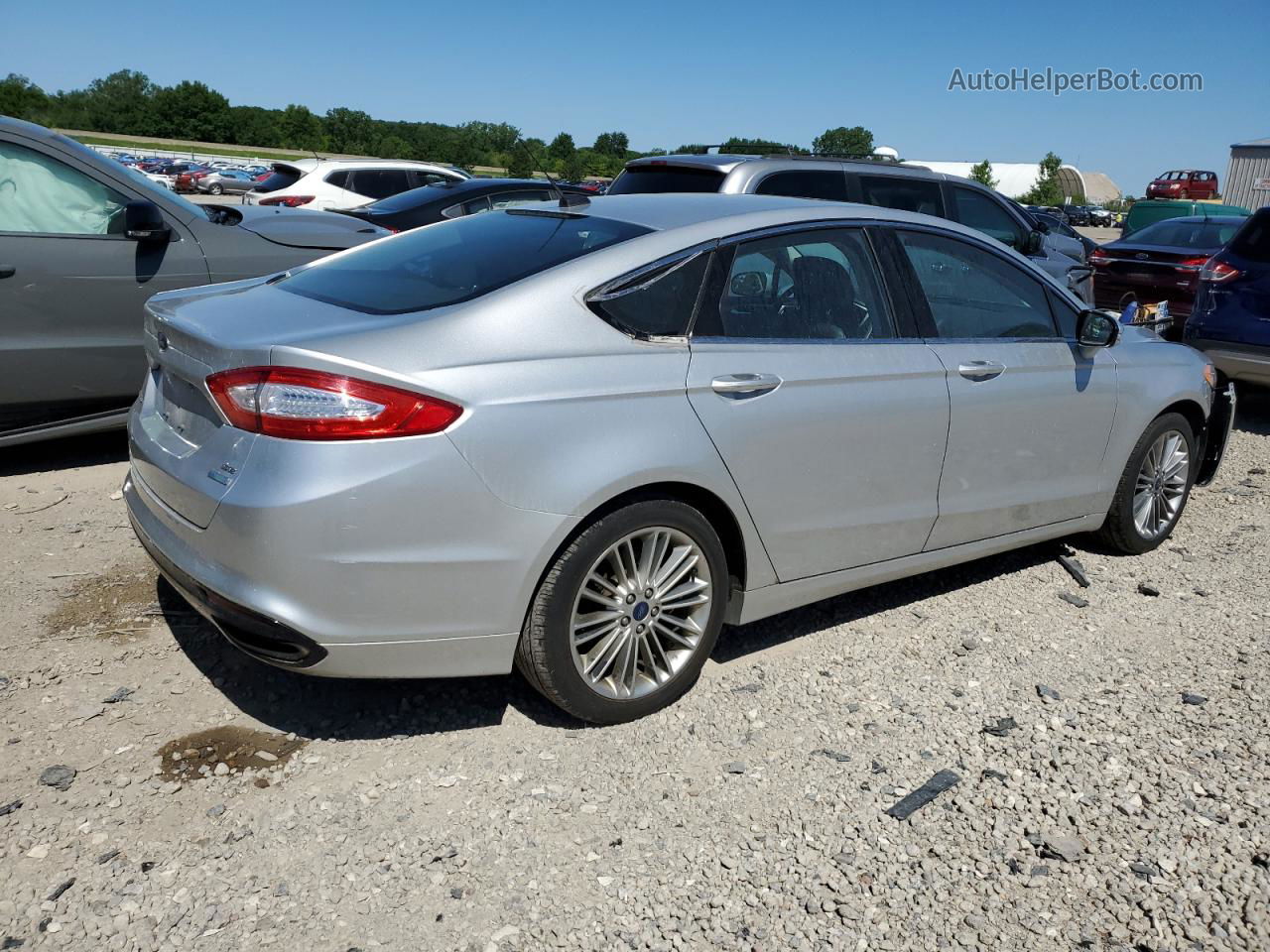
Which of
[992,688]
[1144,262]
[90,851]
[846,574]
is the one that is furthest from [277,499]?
[1144,262]

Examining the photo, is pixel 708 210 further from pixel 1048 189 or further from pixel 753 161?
pixel 1048 189

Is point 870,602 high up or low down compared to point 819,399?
down

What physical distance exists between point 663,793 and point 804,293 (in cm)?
178

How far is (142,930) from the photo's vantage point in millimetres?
2467

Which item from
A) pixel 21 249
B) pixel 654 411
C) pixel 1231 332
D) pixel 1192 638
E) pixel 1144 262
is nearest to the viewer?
pixel 654 411

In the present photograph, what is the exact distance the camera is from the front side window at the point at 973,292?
4.14 meters

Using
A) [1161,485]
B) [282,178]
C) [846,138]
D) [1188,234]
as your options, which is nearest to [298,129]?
[846,138]

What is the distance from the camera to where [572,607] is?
3.16 meters

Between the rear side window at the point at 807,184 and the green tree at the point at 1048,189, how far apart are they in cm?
7056

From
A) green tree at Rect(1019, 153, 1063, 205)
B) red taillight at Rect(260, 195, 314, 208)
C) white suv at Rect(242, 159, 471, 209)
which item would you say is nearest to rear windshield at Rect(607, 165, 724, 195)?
white suv at Rect(242, 159, 471, 209)

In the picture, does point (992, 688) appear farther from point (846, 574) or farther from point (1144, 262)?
point (1144, 262)

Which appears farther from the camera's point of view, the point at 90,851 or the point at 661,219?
the point at 661,219

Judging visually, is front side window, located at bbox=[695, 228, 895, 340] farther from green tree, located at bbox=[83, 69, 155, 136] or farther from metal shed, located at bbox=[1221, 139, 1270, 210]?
green tree, located at bbox=[83, 69, 155, 136]

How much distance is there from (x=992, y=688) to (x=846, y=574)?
0.65 metres
